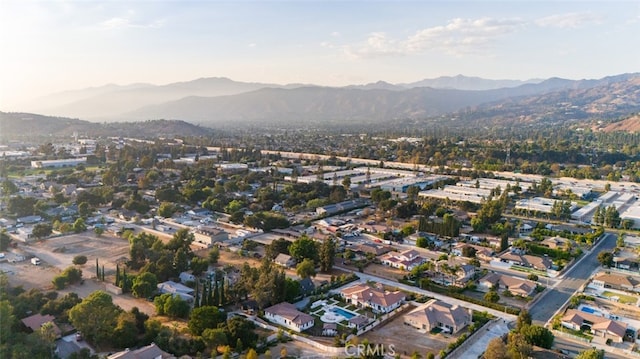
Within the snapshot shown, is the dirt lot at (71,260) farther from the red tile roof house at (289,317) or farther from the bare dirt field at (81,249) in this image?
the red tile roof house at (289,317)

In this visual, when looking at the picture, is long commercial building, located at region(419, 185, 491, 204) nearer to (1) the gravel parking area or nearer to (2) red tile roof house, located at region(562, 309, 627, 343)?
(2) red tile roof house, located at region(562, 309, 627, 343)

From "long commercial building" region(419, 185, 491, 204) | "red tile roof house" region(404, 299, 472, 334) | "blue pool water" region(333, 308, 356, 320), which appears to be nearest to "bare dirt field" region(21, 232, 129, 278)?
"blue pool water" region(333, 308, 356, 320)

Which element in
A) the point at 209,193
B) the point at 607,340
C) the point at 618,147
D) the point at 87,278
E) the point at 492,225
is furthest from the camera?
A: the point at 618,147

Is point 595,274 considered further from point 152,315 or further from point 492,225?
point 152,315

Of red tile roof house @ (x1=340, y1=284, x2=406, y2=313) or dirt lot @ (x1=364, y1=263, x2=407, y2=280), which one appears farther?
dirt lot @ (x1=364, y1=263, x2=407, y2=280)

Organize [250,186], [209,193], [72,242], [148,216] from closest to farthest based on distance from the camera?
1. [72,242]
2. [148,216]
3. [209,193]
4. [250,186]

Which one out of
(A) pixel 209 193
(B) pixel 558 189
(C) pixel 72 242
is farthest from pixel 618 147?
(C) pixel 72 242

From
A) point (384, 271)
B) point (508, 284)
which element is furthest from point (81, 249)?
point (508, 284)

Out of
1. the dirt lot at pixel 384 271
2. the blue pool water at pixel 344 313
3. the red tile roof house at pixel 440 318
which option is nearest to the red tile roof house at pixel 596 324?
the red tile roof house at pixel 440 318
